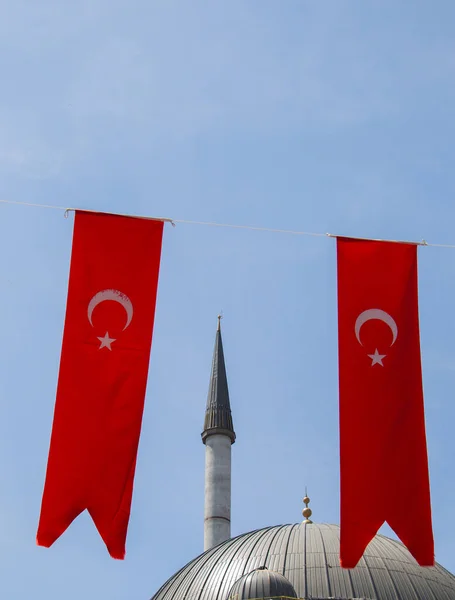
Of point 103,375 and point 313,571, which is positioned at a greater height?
point 103,375

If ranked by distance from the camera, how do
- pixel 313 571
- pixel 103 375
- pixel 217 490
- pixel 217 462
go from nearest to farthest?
pixel 103 375, pixel 313 571, pixel 217 490, pixel 217 462

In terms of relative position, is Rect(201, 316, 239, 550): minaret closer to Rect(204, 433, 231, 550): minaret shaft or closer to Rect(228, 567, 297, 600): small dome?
Rect(204, 433, 231, 550): minaret shaft

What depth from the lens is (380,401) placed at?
20.5 metres

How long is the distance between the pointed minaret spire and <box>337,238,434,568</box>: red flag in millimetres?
39668

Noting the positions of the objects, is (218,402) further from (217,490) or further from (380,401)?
(380,401)

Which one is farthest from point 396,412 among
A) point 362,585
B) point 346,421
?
point 362,585

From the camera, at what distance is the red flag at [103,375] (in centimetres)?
1956

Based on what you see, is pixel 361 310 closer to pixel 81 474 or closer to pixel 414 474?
pixel 414 474

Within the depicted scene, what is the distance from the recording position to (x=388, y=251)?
2141cm

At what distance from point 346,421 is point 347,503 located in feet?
4.58

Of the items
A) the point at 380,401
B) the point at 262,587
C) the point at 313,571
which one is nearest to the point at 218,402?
the point at 313,571

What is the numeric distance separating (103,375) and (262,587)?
16906 mm

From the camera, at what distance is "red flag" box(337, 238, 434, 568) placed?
65.3 feet

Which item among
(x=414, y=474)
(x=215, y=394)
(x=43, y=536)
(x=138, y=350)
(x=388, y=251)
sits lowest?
(x=43, y=536)
